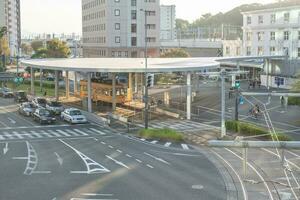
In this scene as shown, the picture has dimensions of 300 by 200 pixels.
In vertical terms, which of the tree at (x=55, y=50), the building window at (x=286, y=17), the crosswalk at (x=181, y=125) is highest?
the building window at (x=286, y=17)

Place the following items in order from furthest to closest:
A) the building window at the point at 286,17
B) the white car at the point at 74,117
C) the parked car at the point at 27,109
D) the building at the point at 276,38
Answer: the building window at the point at 286,17 → the building at the point at 276,38 → the parked car at the point at 27,109 → the white car at the point at 74,117

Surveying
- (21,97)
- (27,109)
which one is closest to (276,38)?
(21,97)

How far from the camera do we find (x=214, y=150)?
35781mm

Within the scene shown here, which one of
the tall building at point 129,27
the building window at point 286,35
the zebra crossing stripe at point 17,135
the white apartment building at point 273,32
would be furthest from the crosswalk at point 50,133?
the tall building at point 129,27

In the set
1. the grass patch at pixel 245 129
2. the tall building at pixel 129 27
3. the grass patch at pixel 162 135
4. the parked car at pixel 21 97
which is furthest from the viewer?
the tall building at pixel 129 27

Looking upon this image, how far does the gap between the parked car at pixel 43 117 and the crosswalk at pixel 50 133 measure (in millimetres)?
3403

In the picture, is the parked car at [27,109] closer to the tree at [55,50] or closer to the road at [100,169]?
the road at [100,169]

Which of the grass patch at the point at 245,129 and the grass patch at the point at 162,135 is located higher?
the grass patch at the point at 245,129

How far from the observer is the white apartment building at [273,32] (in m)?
81.9

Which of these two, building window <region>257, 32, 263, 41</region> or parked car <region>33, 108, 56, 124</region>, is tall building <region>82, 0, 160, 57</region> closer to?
building window <region>257, 32, 263, 41</region>

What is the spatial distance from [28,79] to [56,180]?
3045 inches

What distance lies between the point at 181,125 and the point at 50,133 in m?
12.8

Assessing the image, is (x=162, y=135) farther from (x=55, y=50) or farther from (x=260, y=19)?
(x=55, y=50)

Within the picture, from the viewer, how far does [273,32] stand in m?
86.7
